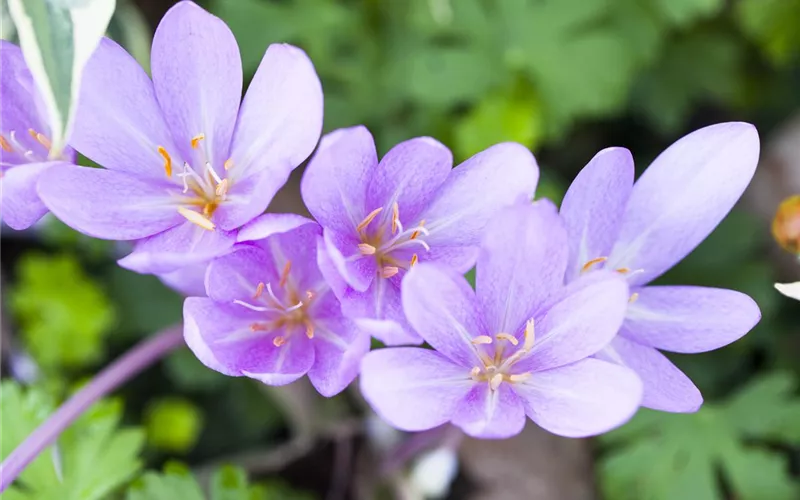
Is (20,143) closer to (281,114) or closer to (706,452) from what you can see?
(281,114)

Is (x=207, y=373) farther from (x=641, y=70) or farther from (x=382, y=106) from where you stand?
(x=641, y=70)

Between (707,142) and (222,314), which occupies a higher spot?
(707,142)

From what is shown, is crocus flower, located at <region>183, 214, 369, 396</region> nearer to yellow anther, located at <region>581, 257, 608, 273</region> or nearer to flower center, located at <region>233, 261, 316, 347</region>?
flower center, located at <region>233, 261, 316, 347</region>

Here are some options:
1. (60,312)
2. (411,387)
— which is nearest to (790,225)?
(411,387)

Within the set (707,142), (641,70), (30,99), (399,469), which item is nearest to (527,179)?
(707,142)

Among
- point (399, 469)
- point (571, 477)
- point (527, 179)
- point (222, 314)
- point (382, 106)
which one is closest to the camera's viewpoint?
point (527, 179)

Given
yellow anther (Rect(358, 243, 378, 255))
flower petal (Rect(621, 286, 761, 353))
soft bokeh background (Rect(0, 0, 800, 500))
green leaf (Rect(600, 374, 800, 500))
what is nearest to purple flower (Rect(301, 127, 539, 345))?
yellow anther (Rect(358, 243, 378, 255))
